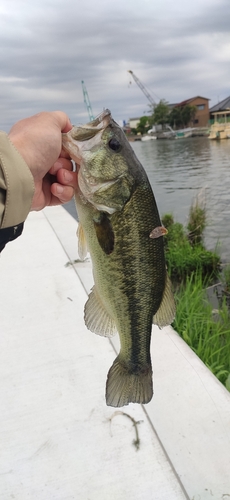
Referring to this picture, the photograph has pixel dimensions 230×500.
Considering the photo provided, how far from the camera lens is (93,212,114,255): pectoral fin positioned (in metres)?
1.70

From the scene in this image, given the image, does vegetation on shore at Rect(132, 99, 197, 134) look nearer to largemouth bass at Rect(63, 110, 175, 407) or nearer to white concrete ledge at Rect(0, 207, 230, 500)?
white concrete ledge at Rect(0, 207, 230, 500)

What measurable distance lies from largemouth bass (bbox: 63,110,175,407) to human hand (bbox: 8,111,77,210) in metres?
0.12

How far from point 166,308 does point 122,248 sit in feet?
1.19

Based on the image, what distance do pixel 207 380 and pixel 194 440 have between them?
1.63 ft

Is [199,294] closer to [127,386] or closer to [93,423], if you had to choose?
[93,423]

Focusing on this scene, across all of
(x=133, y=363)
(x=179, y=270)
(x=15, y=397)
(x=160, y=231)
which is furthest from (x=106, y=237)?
(x=179, y=270)

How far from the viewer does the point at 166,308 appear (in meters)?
1.82

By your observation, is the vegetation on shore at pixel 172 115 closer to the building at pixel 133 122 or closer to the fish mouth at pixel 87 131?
the building at pixel 133 122

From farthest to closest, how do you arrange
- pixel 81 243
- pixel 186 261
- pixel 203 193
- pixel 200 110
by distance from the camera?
pixel 200 110
pixel 203 193
pixel 186 261
pixel 81 243

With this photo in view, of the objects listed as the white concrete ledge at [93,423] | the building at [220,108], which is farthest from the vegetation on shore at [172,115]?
the white concrete ledge at [93,423]

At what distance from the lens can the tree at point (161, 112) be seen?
9512 centimetres

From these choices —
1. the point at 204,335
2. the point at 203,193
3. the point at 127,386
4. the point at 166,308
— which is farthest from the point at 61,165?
the point at 203,193

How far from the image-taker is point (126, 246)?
5.60ft

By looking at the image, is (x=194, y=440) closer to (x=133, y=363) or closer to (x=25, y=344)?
(x=133, y=363)
